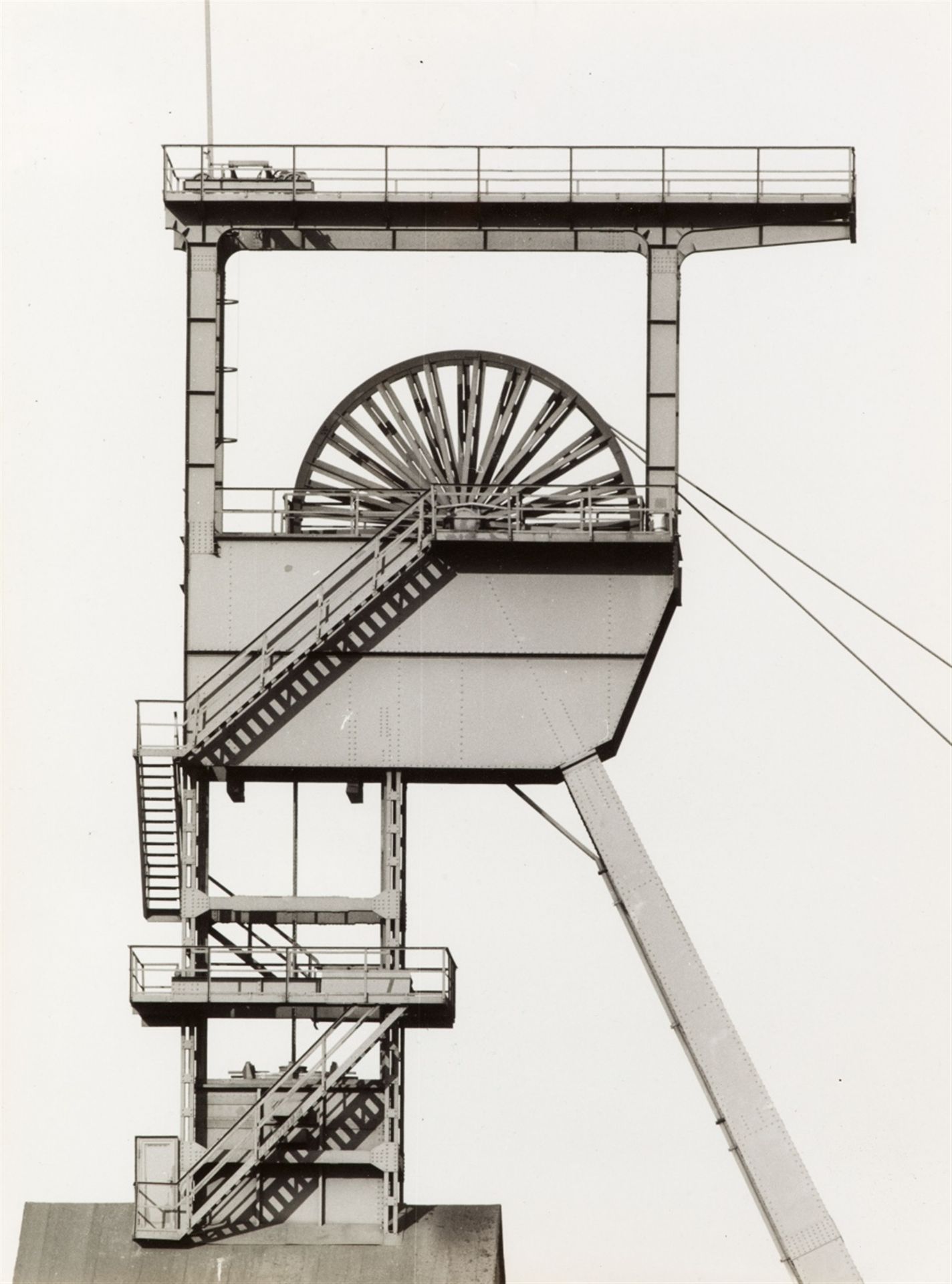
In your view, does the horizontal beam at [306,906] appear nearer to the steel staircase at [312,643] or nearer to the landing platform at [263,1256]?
the steel staircase at [312,643]

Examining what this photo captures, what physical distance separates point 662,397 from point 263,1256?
15283mm

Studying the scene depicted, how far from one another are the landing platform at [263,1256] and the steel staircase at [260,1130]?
20.9 inches

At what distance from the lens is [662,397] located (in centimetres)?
5525

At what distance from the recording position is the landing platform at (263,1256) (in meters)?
54.1

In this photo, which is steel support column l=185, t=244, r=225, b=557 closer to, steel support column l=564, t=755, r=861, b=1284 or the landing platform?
steel support column l=564, t=755, r=861, b=1284

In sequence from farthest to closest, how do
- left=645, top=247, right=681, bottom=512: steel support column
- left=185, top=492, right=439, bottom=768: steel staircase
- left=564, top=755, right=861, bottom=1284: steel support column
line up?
left=645, top=247, right=681, bottom=512: steel support column → left=185, top=492, right=439, bottom=768: steel staircase → left=564, top=755, right=861, bottom=1284: steel support column

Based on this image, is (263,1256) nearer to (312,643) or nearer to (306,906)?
(306,906)

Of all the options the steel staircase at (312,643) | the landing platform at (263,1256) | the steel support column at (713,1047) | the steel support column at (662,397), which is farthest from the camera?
the steel support column at (662,397)

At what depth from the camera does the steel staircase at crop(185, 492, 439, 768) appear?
5478 cm

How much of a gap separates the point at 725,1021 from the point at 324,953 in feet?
21.5

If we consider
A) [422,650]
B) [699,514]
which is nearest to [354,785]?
[422,650]

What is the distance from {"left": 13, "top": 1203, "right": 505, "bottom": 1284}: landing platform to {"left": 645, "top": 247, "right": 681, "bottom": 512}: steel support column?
1213 centimetres

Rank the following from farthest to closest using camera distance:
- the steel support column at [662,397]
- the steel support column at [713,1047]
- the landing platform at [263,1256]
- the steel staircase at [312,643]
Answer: the steel support column at [662,397] < the steel staircase at [312,643] < the landing platform at [263,1256] < the steel support column at [713,1047]

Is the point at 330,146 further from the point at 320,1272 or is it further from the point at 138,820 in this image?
the point at 320,1272
